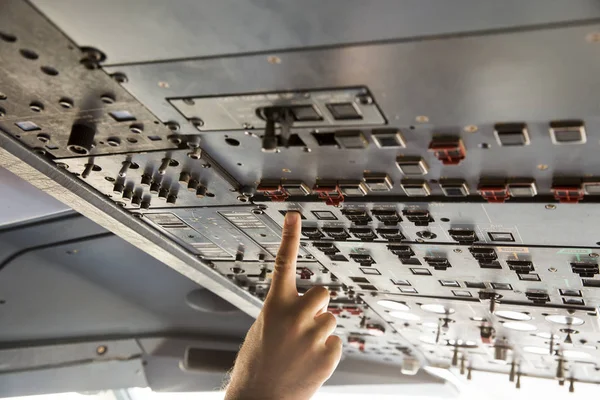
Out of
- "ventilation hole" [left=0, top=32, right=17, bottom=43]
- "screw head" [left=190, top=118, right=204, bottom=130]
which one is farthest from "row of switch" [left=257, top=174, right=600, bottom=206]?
"ventilation hole" [left=0, top=32, right=17, bottom=43]

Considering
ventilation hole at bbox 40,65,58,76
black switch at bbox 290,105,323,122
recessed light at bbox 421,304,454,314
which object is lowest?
ventilation hole at bbox 40,65,58,76

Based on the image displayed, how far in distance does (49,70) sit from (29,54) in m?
0.13

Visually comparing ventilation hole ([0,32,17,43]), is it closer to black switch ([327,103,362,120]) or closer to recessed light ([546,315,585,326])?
black switch ([327,103,362,120])

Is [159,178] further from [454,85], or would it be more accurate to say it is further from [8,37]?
[454,85]

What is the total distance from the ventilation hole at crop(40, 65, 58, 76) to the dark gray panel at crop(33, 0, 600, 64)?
0.34 m

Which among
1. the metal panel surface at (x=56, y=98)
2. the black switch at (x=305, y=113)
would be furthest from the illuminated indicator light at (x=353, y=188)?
the metal panel surface at (x=56, y=98)

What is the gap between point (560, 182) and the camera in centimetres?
331

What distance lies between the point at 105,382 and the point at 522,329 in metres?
6.70

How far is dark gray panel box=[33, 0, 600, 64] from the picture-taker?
2.24m

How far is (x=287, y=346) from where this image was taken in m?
2.43

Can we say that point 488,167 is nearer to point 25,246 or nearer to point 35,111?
point 35,111

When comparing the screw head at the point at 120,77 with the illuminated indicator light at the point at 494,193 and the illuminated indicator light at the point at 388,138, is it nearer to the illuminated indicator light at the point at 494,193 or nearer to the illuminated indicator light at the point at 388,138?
the illuminated indicator light at the point at 388,138

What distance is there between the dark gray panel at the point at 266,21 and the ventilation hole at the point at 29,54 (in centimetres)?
31

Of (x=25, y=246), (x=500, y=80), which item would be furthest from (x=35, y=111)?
(x=25, y=246)
